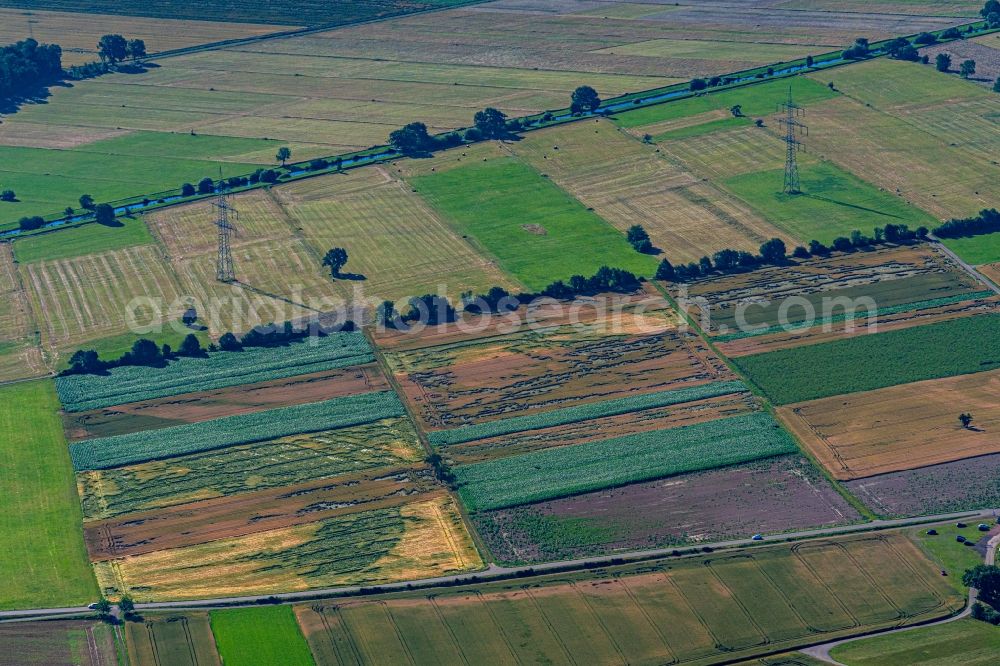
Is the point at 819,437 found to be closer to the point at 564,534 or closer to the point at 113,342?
the point at 564,534

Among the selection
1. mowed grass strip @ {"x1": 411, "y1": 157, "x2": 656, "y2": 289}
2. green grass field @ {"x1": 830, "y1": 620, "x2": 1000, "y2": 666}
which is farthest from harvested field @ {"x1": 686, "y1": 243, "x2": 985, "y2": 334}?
green grass field @ {"x1": 830, "y1": 620, "x2": 1000, "y2": 666}

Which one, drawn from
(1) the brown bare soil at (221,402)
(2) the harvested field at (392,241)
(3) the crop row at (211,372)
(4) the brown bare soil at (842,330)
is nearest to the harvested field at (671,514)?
(4) the brown bare soil at (842,330)

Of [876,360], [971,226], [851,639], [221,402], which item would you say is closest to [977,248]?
[971,226]

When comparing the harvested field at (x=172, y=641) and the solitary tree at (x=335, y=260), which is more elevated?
the solitary tree at (x=335, y=260)

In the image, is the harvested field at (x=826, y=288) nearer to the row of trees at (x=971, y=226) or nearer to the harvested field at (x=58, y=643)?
the row of trees at (x=971, y=226)

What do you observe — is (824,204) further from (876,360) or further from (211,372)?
(211,372)

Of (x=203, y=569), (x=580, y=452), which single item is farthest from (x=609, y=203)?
(x=203, y=569)
